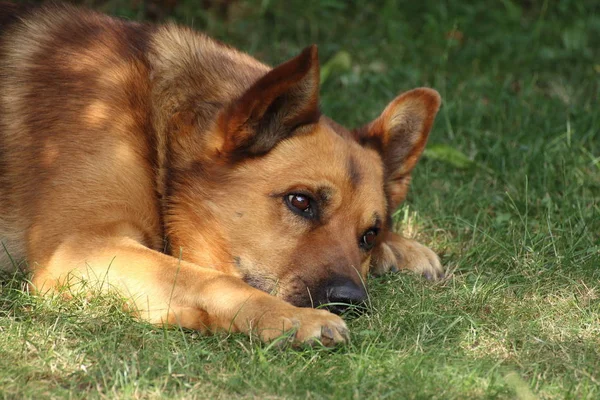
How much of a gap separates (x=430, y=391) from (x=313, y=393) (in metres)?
0.45

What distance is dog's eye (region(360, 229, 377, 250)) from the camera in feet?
15.7

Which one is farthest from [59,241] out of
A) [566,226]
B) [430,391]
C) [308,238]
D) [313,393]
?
[566,226]

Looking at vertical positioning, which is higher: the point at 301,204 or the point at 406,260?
the point at 301,204

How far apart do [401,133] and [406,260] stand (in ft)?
2.46

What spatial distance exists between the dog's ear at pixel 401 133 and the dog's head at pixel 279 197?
533mm

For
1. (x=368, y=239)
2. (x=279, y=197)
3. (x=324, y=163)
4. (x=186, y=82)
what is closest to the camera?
(x=279, y=197)

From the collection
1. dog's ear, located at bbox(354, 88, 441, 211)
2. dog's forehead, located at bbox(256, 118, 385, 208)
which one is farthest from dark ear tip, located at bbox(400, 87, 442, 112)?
dog's forehead, located at bbox(256, 118, 385, 208)

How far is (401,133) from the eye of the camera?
17.5ft

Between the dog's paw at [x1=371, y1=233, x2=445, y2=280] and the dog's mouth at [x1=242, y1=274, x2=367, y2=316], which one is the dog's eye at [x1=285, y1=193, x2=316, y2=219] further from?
the dog's paw at [x1=371, y1=233, x2=445, y2=280]

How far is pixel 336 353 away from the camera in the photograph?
3797 millimetres

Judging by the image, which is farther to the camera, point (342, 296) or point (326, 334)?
point (342, 296)

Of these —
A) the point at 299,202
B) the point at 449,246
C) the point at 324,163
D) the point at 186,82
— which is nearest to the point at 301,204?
the point at 299,202

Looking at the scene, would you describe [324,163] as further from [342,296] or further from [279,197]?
[342,296]

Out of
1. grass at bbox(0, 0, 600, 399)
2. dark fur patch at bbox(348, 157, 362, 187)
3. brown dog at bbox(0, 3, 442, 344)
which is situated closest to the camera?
grass at bbox(0, 0, 600, 399)
